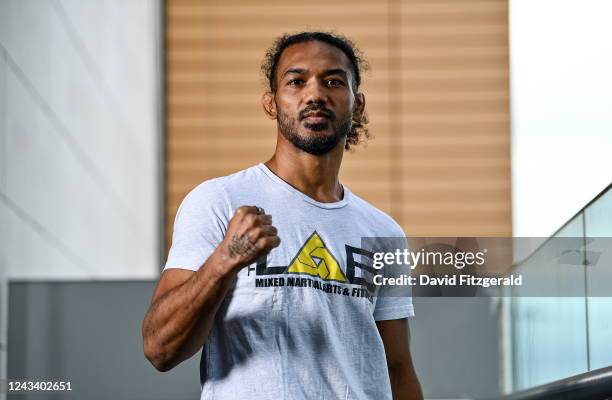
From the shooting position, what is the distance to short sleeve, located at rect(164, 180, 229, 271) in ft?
5.02

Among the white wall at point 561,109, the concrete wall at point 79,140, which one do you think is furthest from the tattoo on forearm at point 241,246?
the concrete wall at point 79,140

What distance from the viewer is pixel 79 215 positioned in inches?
190

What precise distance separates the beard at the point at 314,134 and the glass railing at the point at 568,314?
107cm

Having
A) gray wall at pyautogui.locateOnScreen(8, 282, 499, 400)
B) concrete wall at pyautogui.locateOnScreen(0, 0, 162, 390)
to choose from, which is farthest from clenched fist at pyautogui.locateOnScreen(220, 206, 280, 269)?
concrete wall at pyautogui.locateOnScreen(0, 0, 162, 390)

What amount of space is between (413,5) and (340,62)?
15.0 ft

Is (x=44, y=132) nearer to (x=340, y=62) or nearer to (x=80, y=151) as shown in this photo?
(x=80, y=151)

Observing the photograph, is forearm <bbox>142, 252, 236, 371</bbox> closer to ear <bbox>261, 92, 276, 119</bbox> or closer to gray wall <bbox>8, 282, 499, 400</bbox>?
ear <bbox>261, 92, 276, 119</bbox>

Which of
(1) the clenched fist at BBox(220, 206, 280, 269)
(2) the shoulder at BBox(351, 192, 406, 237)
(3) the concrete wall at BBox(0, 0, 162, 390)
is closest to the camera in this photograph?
(1) the clenched fist at BBox(220, 206, 280, 269)

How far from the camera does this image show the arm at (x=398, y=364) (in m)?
1.80

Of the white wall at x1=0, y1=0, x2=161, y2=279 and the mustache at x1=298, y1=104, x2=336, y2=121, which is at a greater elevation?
the white wall at x1=0, y1=0, x2=161, y2=279

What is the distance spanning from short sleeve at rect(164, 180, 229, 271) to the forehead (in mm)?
254

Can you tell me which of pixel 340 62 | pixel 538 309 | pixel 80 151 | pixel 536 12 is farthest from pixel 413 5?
pixel 340 62

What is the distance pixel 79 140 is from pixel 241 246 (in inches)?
143

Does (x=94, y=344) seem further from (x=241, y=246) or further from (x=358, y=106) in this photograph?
(x=241, y=246)
